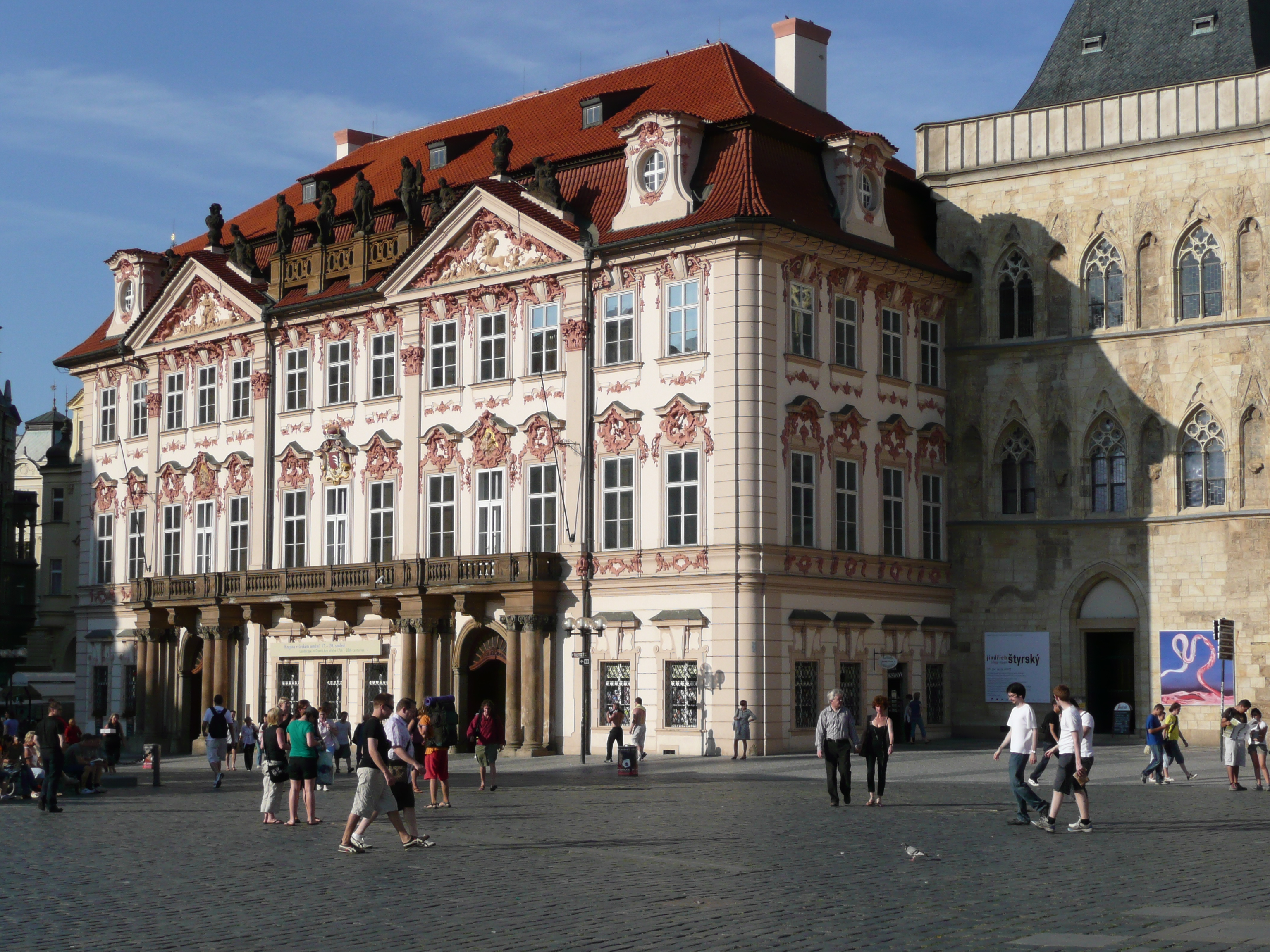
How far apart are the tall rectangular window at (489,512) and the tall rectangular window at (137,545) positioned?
53.3ft

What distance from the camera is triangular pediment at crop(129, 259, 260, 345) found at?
56.3 meters

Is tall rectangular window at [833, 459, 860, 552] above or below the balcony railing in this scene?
above

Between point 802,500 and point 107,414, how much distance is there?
2867 cm

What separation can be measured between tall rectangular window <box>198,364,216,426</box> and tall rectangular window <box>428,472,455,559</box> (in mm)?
11059

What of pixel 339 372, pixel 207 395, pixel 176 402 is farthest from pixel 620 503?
pixel 176 402

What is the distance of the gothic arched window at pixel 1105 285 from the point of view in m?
Answer: 47.6

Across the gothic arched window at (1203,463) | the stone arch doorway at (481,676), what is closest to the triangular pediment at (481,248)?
the stone arch doorway at (481,676)

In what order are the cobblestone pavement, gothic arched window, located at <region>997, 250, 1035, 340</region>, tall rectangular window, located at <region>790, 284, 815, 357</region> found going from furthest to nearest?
gothic arched window, located at <region>997, 250, 1035, 340</region> → tall rectangular window, located at <region>790, 284, 815, 357</region> → the cobblestone pavement

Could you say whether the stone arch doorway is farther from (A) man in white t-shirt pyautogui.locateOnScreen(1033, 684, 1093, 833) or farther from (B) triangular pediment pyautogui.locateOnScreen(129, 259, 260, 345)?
(A) man in white t-shirt pyautogui.locateOnScreen(1033, 684, 1093, 833)

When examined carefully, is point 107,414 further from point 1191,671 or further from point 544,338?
point 1191,671

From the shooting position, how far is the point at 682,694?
43562 millimetres

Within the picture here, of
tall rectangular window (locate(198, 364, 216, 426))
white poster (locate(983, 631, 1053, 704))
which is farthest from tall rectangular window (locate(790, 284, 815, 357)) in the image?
tall rectangular window (locate(198, 364, 216, 426))

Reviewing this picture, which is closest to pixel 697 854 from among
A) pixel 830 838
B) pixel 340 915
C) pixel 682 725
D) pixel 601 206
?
pixel 830 838

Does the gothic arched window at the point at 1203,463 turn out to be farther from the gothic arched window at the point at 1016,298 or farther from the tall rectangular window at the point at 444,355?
the tall rectangular window at the point at 444,355
